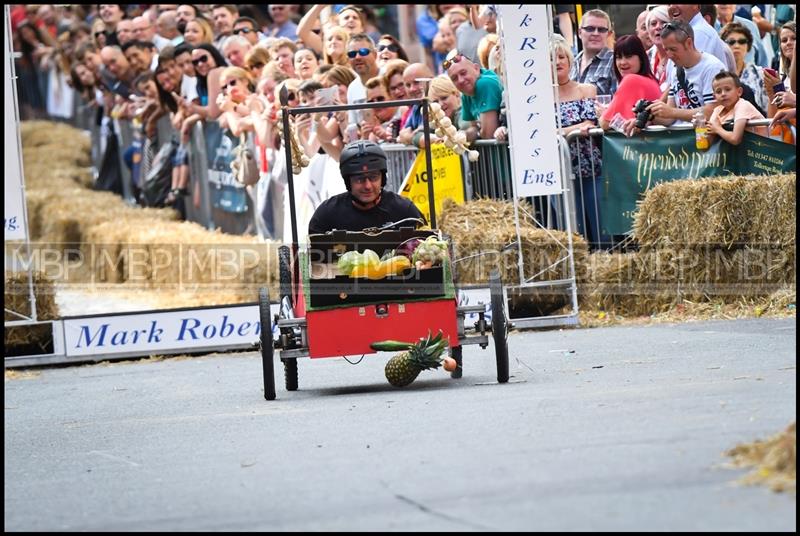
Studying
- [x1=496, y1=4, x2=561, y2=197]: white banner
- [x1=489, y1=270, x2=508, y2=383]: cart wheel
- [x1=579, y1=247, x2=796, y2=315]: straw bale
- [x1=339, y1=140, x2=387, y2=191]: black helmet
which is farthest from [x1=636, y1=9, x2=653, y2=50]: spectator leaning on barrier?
[x1=489, y1=270, x2=508, y2=383]: cart wheel

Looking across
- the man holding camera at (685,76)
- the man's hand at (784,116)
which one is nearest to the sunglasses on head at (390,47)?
the man holding camera at (685,76)

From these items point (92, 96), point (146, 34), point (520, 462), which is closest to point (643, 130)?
point (520, 462)

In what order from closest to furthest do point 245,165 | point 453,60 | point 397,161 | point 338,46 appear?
point 453,60
point 397,161
point 338,46
point 245,165

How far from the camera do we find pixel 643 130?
555 inches

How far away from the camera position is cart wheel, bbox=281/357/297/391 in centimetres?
1116

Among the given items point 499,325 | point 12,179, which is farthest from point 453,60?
point 499,325

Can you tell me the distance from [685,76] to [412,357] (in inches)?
189

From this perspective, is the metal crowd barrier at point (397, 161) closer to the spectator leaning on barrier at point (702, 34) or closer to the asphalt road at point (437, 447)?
the spectator leaning on barrier at point (702, 34)

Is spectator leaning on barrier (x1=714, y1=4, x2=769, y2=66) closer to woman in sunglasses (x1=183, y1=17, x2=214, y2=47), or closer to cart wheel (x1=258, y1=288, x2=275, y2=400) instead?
cart wheel (x1=258, y1=288, x2=275, y2=400)

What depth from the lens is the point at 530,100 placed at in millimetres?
13883

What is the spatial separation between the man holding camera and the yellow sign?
2.02 meters

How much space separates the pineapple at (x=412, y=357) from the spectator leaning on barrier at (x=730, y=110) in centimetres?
411

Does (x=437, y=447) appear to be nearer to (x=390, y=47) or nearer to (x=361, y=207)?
(x=361, y=207)

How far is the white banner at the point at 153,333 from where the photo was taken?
14.5 metres
